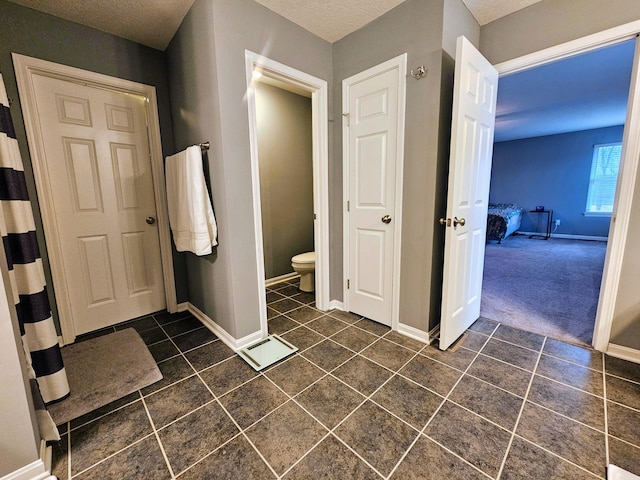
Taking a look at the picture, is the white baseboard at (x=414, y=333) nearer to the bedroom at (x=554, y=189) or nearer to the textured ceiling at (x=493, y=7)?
the bedroom at (x=554, y=189)

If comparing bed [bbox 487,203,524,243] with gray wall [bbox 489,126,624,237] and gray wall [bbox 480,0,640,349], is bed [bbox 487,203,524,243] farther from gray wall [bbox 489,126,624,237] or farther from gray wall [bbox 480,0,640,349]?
gray wall [bbox 480,0,640,349]

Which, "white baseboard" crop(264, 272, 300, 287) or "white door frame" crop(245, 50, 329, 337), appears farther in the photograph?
"white baseboard" crop(264, 272, 300, 287)

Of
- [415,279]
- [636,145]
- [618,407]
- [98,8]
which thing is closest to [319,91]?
[98,8]

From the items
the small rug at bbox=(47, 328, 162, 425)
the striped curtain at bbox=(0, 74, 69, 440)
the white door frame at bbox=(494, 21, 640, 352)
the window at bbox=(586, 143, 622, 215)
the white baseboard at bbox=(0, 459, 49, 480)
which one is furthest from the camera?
the window at bbox=(586, 143, 622, 215)

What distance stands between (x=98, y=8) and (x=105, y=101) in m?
0.62

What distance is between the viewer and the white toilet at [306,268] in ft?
9.45

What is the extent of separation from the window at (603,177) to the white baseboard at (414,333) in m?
6.66

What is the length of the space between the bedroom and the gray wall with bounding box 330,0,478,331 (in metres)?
0.96

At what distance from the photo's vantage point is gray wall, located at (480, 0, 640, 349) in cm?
161

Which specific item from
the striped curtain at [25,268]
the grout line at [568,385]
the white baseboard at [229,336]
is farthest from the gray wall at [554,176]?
the striped curtain at [25,268]

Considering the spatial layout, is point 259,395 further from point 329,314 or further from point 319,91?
point 319,91

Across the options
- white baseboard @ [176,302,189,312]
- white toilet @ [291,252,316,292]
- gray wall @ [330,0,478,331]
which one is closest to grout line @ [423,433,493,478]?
gray wall @ [330,0,478,331]

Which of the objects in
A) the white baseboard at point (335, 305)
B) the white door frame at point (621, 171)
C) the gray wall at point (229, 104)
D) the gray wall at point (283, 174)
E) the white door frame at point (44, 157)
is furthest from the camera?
the gray wall at point (283, 174)

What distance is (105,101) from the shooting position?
7.01ft
